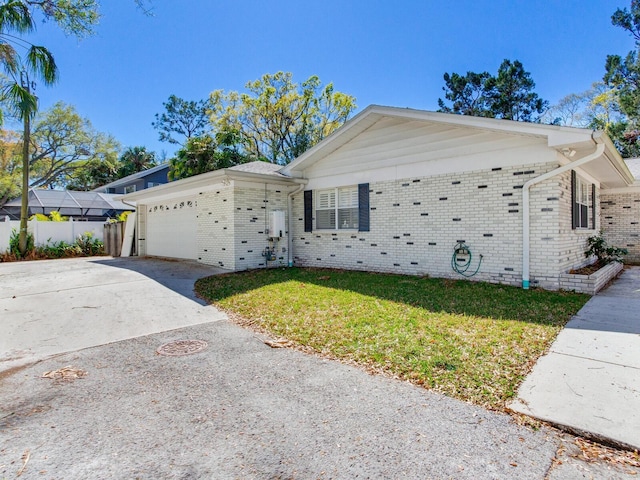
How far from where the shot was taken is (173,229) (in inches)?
513

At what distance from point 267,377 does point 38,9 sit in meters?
14.4

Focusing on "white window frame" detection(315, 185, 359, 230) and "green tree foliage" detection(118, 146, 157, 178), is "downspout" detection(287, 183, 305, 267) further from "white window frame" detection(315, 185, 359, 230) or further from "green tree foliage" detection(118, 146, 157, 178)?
"green tree foliage" detection(118, 146, 157, 178)

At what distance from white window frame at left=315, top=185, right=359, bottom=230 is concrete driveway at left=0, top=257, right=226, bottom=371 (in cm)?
348

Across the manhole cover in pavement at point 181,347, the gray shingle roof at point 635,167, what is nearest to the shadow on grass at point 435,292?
the manhole cover in pavement at point 181,347

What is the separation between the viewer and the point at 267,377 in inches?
136

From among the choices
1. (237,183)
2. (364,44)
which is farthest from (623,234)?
(237,183)

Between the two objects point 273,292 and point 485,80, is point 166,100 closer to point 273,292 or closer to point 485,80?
point 485,80

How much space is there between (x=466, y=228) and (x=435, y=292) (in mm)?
1993

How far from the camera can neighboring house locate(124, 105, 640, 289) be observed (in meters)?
6.97

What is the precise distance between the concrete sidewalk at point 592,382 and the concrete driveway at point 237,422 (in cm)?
31

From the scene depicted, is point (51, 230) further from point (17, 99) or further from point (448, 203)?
point (448, 203)

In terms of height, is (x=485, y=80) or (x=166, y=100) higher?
(x=166, y=100)

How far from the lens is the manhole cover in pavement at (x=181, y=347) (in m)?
4.15

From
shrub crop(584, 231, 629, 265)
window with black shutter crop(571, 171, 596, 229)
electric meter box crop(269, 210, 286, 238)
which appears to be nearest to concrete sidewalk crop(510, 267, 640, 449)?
window with black shutter crop(571, 171, 596, 229)
